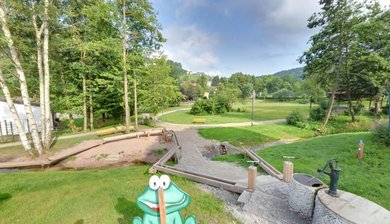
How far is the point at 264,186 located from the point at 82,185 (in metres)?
4.99

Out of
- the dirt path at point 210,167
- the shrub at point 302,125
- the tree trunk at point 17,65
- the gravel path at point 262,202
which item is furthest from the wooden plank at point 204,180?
the shrub at point 302,125

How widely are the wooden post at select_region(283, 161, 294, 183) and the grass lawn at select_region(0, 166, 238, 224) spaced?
1.85m

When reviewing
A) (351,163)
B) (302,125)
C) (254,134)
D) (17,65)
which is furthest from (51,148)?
(302,125)

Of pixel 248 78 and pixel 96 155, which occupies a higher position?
pixel 248 78

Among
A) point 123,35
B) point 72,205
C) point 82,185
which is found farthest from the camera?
point 123,35

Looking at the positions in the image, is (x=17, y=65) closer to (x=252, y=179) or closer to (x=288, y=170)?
(x=252, y=179)

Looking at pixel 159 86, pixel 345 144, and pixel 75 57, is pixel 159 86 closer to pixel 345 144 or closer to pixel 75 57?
pixel 75 57

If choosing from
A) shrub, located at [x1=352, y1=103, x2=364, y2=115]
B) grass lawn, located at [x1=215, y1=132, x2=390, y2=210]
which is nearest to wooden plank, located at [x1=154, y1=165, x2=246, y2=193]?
grass lawn, located at [x1=215, y1=132, x2=390, y2=210]

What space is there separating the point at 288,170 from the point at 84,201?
Result: 493 cm

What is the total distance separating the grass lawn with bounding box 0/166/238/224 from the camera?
151 inches

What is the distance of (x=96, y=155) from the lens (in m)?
9.90

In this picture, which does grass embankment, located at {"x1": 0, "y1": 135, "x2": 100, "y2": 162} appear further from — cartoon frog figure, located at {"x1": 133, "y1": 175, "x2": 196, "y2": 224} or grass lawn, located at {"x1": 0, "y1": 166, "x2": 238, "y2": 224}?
cartoon frog figure, located at {"x1": 133, "y1": 175, "x2": 196, "y2": 224}

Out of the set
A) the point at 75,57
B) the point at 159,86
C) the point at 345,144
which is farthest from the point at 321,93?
the point at 75,57

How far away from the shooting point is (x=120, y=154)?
10.1 metres
